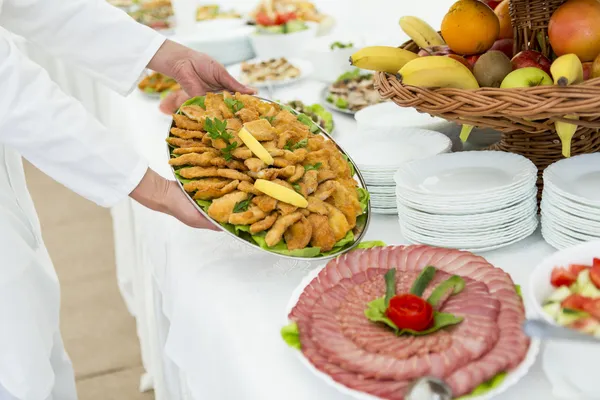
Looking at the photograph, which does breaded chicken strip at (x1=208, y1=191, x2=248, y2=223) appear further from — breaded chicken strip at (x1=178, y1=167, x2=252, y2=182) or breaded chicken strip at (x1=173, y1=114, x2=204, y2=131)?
breaded chicken strip at (x1=173, y1=114, x2=204, y2=131)

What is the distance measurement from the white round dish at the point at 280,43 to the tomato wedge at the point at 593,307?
1924 millimetres

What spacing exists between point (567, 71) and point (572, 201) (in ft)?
0.65

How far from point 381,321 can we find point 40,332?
2.43 ft

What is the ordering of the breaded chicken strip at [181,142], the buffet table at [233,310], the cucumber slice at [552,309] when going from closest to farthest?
the cucumber slice at [552,309], the buffet table at [233,310], the breaded chicken strip at [181,142]

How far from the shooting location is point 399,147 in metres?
1.38

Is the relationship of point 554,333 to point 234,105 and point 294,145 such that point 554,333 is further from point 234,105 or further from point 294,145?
point 234,105

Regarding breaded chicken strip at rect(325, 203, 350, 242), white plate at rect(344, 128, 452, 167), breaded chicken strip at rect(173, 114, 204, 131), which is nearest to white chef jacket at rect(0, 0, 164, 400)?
breaded chicken strip at rect(173, 114, 204, 131)

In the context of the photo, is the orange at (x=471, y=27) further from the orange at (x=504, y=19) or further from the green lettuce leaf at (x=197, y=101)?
the green lettuce leaf at (x=197, y=101)

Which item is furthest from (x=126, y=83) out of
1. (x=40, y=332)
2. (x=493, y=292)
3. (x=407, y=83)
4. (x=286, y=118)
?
(x=493, y=292)

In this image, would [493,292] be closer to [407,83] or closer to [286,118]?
[407,83]

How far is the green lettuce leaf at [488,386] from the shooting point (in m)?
0.70

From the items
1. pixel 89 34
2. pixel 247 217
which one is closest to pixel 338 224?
pixel 247 217

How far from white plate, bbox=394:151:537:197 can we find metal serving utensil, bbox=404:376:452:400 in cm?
46

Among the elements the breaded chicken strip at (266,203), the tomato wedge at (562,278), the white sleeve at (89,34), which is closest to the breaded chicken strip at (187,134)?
the breaded chicken strip at (266,203)
